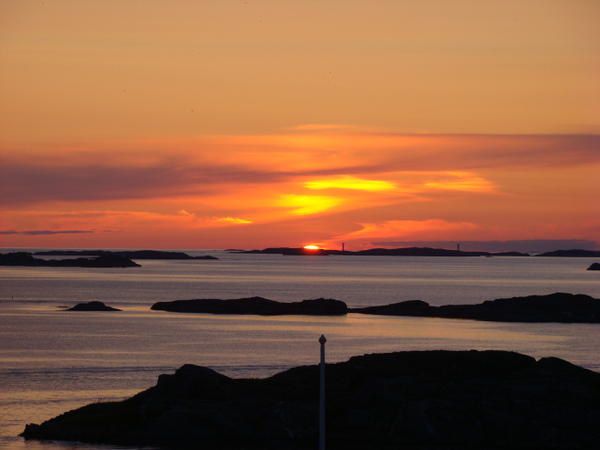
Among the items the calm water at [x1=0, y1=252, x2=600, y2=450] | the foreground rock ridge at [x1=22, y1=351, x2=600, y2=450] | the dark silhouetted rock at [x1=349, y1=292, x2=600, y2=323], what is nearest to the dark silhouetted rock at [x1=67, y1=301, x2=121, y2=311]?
the calm water at [x1=0, y1=252, x2=600, y2=450]

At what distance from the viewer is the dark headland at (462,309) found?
132250mm

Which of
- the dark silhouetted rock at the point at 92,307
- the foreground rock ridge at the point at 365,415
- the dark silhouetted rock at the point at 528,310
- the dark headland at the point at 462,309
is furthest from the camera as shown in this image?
the dark silhouetted rock at the point at 92,307

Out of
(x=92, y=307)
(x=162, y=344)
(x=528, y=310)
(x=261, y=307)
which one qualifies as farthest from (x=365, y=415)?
(x=92, y=307)

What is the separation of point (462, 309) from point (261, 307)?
23.3 m

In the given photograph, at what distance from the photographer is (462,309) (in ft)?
454

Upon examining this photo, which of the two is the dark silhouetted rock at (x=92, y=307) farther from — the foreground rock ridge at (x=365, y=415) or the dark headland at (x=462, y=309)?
the foreground rock ridge at (x=365, y=415)

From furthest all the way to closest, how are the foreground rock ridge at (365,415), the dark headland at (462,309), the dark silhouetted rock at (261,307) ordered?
the dark silhouetted rock at (261,307) → the dark headland at (462,309) → the foreground rock ridge at (365,415)

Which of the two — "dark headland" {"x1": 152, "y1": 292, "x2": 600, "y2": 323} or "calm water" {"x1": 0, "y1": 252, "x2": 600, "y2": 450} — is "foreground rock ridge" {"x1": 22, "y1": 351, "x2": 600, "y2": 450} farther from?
"dark headland" {"x1": 152, "y1": 292, "x2": 600, "y2": 323}

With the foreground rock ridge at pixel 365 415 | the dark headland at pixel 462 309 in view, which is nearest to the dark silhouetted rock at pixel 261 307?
the dark headland at pixel 462 309

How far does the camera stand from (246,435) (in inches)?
1764

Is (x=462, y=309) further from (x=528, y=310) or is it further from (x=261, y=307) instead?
(x=261, y=307)

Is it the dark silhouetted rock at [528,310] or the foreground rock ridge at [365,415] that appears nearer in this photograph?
the foreground rock ridge at [365,415]

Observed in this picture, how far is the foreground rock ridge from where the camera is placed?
44.2 m

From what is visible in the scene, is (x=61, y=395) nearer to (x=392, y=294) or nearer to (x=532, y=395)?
(x=532, y=395)
